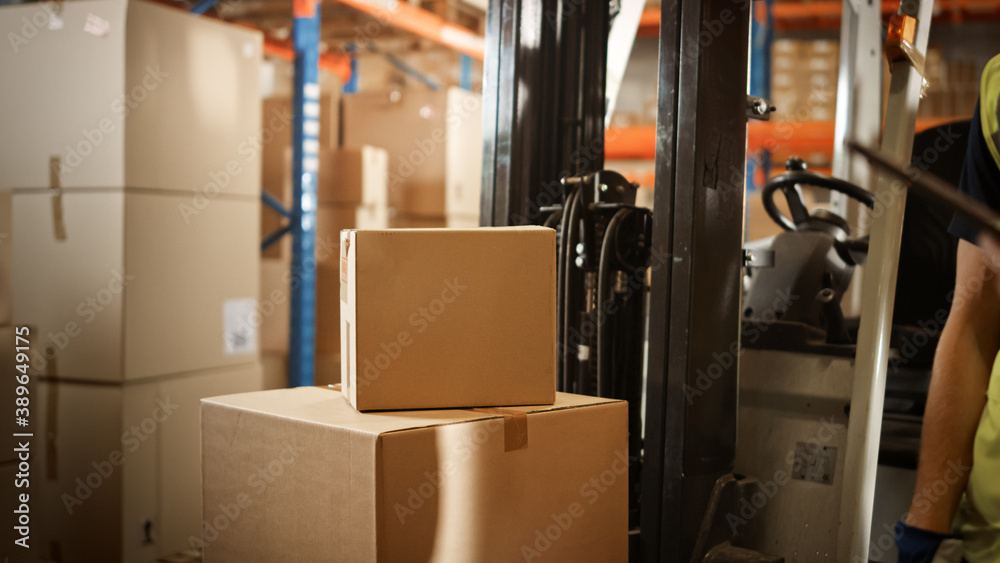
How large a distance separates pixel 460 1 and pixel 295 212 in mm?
2747

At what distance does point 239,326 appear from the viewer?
9.89 ft

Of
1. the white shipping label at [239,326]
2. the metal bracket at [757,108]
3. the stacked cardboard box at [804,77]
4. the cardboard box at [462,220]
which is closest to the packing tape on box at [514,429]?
the metal bracket at [757,108]

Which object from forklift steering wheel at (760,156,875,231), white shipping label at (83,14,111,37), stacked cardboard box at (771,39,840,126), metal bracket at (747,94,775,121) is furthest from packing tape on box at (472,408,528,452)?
stacked cardboard box at (771,39,840,126)

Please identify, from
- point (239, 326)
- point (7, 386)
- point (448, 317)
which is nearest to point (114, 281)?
point (239, 326)

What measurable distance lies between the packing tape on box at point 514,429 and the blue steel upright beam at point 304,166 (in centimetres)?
250

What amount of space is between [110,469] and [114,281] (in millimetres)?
603

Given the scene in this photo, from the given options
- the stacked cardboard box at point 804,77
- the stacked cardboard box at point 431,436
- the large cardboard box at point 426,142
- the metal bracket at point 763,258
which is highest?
the stacked cardboard box at point 804,77

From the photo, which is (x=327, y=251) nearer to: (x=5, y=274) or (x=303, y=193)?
(x=303, y=193)

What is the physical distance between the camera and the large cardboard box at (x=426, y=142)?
432 centimetres

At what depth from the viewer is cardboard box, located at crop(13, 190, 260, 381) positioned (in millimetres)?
2555

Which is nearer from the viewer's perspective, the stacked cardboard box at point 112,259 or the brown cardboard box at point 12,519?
the brown cardboard box at point 12,519

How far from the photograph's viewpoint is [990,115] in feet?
4.24

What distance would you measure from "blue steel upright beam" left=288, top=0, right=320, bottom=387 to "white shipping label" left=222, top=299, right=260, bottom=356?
644 millimetres

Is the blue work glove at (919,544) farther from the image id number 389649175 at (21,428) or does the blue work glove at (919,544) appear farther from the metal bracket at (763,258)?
the image id number 389649175 at (21,428)
